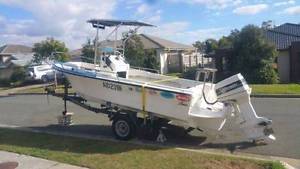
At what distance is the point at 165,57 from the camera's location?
148 feet

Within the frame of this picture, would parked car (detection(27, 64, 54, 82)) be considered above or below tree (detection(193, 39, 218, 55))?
below

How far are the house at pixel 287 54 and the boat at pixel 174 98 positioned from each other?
66.5 feet

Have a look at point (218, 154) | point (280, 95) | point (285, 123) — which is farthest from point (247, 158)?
point (280, 95)

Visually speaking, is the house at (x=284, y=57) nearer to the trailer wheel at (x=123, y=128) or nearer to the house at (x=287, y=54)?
the house at (x=287, y=54)

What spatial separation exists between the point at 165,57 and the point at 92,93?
34.2 m

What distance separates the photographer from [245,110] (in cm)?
950

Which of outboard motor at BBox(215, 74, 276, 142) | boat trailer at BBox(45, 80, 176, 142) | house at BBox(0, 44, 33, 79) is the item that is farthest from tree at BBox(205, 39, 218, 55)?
outboard motor at BBox(215, 74, 276, 142)

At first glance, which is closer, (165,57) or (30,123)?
(30,123)

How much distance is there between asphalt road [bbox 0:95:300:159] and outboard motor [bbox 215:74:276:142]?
27 cm

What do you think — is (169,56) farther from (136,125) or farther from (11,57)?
(136,125)

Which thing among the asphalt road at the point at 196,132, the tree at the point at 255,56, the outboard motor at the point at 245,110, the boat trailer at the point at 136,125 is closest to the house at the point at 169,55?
the tree at the point at 255,56

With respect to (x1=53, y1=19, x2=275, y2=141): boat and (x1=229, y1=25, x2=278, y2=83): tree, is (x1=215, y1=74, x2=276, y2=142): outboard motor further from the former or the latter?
(x1=229, y1=25, x2=278, y2=83): tree

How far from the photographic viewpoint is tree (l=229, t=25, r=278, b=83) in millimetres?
27969

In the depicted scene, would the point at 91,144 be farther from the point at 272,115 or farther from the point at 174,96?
the point at 272,115
